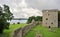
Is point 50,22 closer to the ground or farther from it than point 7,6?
closer to the ground

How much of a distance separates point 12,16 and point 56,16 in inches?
824

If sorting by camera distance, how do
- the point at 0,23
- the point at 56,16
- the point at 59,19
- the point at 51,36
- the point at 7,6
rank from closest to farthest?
the point at 0,23 < the point at 7,6 < the point at 51,36 < the point at 56,16 < the point at 59,19

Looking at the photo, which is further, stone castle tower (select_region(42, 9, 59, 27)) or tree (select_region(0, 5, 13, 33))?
stone castle tower (select_region(42, 9, 59, 27))

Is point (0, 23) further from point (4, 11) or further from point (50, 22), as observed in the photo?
point (50, 22)

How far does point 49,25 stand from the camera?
47719 millimetres

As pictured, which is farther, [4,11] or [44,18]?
[44,18]

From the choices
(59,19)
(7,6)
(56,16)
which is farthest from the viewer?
(59,19)

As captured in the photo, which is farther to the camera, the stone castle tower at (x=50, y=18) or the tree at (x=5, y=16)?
the stone castle tower at (x=50, y=18)

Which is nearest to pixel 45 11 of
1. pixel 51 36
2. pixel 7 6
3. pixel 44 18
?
pixel 44 18

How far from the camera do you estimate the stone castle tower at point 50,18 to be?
47.2 m

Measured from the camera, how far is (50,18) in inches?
1900

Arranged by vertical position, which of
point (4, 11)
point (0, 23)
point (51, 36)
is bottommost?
point (51, 36)

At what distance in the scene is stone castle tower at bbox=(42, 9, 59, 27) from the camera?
47.2 meters

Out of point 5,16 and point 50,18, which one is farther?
point 50,18
